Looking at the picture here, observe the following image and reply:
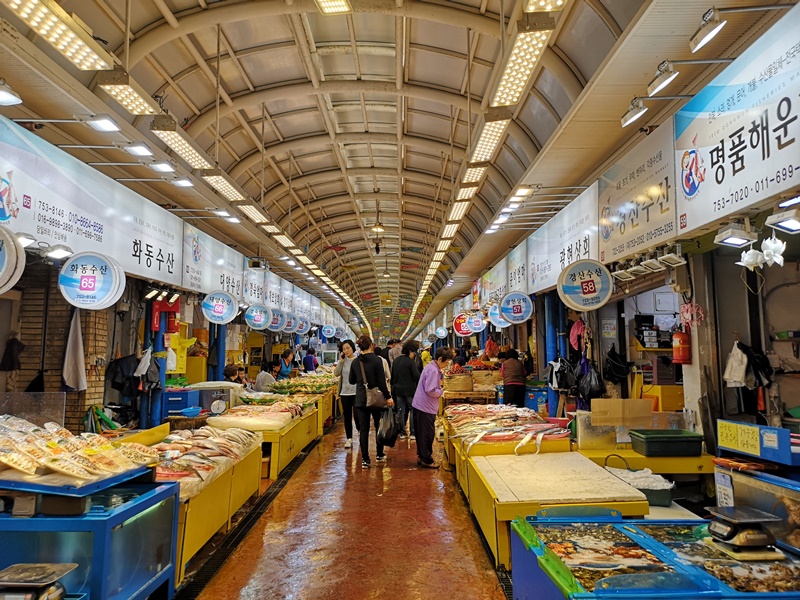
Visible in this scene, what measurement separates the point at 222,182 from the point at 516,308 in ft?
19.9

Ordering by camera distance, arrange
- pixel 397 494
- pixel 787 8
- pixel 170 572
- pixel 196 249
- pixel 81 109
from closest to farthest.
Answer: pixel 170 572, pixel 787 8, pixel 81 109, pixel 397 494, pixel 196 249

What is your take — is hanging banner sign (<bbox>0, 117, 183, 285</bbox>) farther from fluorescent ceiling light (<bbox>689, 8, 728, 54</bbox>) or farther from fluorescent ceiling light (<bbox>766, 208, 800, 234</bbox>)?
fluorescent ceiling light (<bbox>766, 208, 800, 234</bbox>)

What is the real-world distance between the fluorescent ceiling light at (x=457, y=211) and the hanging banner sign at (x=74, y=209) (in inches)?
194

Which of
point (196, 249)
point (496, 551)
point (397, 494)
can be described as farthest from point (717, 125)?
point (196, 249)

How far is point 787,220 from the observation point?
3.69 m

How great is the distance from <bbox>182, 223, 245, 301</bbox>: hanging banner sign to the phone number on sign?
8580 mm

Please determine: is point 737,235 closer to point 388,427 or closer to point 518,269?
point 388,427

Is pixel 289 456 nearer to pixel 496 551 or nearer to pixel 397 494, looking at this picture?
pixel 397 494

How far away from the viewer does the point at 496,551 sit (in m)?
4.21

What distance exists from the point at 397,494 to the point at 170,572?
330cm

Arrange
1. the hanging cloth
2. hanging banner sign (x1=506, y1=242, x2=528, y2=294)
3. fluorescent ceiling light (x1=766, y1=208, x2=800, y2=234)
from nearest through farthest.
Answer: fluorescent ceiling light (x1=766, y1=208, x2=800, y2=234)
the hanging cloth
hanging banner sign (x1=506, y1=242, x2=528, y2=294)

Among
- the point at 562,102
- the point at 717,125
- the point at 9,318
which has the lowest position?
the point at 9,318

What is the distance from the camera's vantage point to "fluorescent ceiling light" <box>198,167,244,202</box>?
6863 mm

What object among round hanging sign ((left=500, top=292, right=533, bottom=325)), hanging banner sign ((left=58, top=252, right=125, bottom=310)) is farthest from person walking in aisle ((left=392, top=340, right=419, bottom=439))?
hanging banner sign ((left=58, top=252, right=125, bottom=310))
